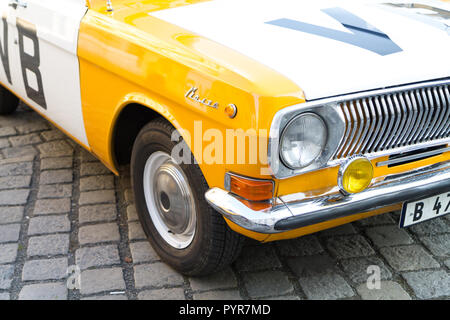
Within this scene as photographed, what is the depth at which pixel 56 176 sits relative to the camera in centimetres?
378

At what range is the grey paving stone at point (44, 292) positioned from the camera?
2.62m

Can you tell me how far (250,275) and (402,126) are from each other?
3.63 ft

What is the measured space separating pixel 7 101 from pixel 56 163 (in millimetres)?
1210

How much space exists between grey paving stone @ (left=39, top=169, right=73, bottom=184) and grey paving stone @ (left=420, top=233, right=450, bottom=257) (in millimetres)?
2392

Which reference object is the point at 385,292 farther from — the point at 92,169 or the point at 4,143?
the point at 4,143

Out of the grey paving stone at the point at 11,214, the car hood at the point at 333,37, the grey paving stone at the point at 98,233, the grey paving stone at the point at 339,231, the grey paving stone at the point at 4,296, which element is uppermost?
the car hood at the point at 333,37

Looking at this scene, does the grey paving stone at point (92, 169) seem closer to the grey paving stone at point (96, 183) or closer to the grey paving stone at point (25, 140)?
the grey paving stone at point (96, 183)

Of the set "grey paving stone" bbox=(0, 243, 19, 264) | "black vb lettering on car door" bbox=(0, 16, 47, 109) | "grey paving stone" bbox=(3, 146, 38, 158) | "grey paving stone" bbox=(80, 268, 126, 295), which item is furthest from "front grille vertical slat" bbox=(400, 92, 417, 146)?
"grey paving stone" bbox=(3, 146, 38, 158)

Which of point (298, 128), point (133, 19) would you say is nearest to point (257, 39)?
point (298, 128)

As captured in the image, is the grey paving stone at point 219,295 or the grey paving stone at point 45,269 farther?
the grey paving stone at point 45,269

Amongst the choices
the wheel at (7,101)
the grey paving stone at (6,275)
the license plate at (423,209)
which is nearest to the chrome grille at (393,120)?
the license plate at (423,209)

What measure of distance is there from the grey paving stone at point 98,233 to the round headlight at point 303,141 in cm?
142

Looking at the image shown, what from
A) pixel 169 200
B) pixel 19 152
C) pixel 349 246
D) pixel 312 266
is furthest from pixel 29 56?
pixel 349 246

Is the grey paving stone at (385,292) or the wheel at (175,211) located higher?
the wheel at (175,211)
